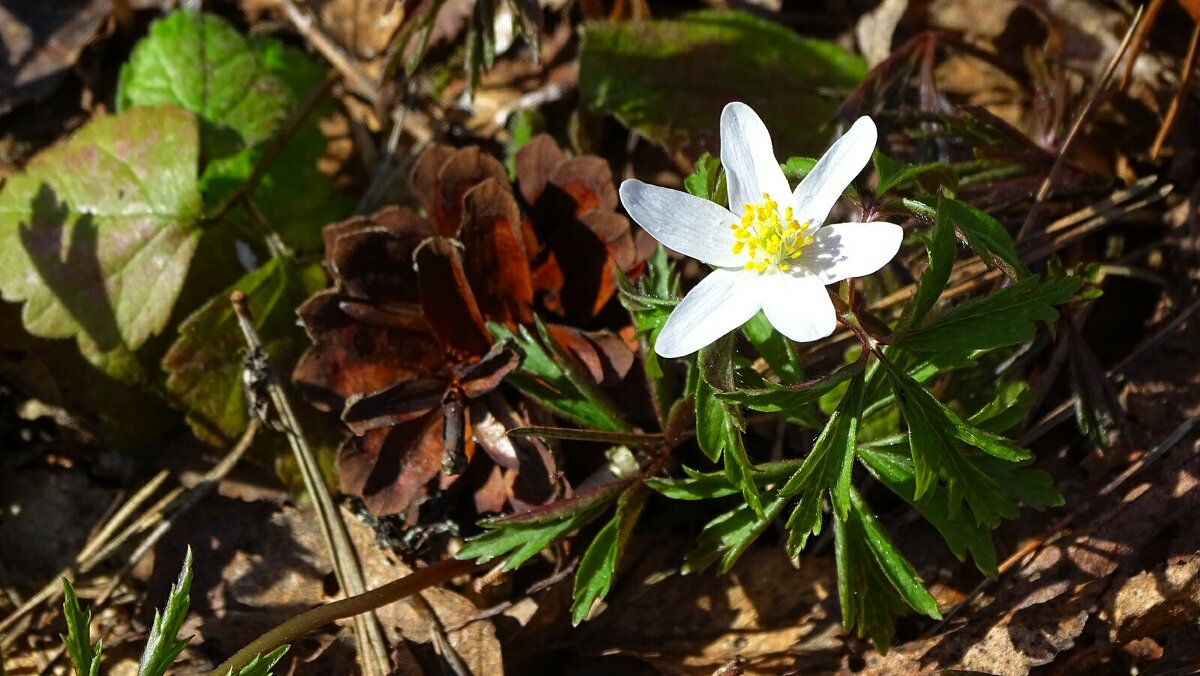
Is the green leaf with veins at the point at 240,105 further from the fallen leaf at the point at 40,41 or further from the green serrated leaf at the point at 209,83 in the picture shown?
the fallen leaf at the point at 40,41

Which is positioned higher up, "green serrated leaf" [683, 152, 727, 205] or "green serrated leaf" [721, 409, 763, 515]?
"green serrated leaf" [683, 152, 727, 205]

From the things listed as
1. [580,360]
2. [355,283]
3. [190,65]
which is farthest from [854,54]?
[190,65]

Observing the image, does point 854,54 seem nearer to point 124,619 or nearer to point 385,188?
point 385,188

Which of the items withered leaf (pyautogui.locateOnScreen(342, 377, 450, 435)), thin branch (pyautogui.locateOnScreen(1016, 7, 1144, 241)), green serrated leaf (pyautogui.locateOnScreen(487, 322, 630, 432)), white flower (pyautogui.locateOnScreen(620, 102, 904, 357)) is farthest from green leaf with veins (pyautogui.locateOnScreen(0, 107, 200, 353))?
thin branch (pyautogui.locateOnScreen(1016, 7, 1144, 241))

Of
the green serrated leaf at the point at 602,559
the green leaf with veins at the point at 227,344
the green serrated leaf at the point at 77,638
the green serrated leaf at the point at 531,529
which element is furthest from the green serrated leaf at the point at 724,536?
the green leaf with veins at the point at 227,344

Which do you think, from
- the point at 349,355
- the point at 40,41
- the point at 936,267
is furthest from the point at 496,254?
the point at 40,41

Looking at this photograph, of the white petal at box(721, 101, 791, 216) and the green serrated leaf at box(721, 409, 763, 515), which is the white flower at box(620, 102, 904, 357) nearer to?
the white petal at box(721, 101, 791, 216)
